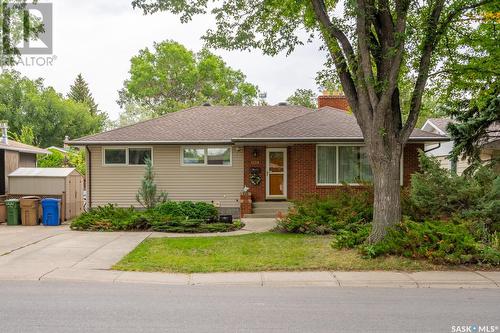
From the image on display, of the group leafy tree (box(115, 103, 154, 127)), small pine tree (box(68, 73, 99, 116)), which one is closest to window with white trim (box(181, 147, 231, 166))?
leafy tree (box(115, 103, 154, 127))

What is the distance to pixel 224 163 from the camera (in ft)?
60.0

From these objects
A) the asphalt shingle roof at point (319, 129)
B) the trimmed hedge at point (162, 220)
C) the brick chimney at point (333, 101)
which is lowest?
the trimmed hedge at point (162, 220)

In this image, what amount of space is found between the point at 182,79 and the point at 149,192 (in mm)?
33309

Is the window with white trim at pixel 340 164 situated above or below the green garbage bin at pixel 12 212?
above

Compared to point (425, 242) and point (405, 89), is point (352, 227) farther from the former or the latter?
point (405, 89)

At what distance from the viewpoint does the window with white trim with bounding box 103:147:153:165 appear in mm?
18250

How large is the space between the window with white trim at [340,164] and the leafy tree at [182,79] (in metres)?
31.4

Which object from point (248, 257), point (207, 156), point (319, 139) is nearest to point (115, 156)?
point (207, 156)

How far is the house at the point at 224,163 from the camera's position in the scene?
56.6 feet

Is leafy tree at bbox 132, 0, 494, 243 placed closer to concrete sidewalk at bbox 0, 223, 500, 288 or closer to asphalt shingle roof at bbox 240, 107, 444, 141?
concrete sidewalk at bbox 0, 223, 500, 288

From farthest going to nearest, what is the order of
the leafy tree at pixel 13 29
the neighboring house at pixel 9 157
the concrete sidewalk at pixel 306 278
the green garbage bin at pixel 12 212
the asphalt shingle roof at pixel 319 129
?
the neighboring house at pixel 9 157, the asphalt shingle roof at pixel 319 129, the green garbage bin at pixel 12 212, the leafy tree at pixel 13 29, the concrete sidewalk at pixel 306 278

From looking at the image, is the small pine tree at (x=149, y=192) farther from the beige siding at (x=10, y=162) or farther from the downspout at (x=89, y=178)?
the beige siding at (x=10, y=162)

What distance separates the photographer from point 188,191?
1823cm

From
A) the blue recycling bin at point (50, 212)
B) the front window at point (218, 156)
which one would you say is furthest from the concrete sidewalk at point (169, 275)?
the front window at point (218, 156)
